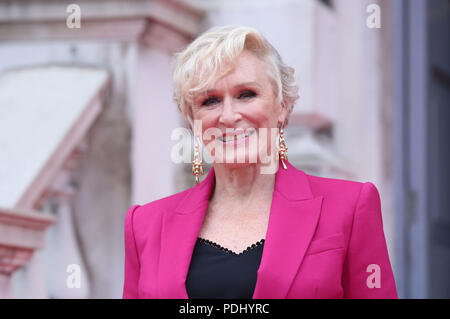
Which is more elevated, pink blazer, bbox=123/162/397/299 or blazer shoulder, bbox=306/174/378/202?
blazer shoulder, bbox=306/174/378/202

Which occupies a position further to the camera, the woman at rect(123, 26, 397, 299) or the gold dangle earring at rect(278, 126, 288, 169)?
the gold dangle earring at rect(278, 126, 288, 169)

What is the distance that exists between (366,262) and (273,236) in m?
0.24

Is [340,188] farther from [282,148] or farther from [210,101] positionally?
[210,101]

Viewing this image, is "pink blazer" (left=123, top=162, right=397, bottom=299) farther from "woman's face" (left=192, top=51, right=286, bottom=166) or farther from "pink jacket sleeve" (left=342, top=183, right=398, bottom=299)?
"woman's face" (left=192, top=51, right=286, bottom=166)

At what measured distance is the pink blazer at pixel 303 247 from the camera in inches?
76.4

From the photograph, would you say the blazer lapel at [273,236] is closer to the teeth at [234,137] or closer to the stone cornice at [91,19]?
the teeth at [234,137]

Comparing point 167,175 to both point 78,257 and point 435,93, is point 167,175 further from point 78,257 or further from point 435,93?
point 435,93

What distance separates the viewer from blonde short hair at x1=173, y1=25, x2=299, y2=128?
2.04 meters

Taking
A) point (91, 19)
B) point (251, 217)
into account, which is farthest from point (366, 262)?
point (91, 19)

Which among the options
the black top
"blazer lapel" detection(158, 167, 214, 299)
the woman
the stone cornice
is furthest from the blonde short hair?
the stone cornice

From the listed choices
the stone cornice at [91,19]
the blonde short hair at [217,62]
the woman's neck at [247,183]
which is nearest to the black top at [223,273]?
the woman's neck at [247,183]
